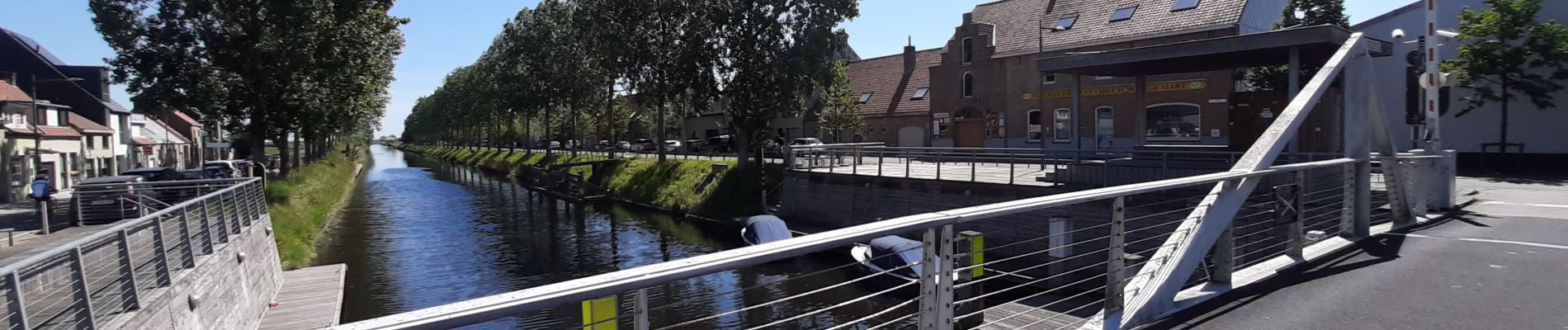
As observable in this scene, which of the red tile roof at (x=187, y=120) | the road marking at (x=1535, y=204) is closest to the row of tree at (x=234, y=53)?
the road marking at (x=1535, y=204)

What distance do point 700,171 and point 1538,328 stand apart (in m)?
30.5

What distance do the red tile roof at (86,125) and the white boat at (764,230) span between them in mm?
34809

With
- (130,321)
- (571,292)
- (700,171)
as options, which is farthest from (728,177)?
(571,292)

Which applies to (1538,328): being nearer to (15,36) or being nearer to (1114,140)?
(1114,140)

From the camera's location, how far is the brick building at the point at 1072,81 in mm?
29078

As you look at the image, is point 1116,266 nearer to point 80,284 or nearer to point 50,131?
point 80,284

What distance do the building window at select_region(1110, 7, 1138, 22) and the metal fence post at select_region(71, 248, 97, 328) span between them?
33153mm

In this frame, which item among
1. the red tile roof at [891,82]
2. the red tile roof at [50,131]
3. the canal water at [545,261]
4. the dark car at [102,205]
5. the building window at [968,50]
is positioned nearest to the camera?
the canal water at [545,261]

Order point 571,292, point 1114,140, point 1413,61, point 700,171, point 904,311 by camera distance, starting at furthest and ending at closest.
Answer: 1. point 700,171
2. point 1114,140
3. point 904,311
4. point 1413,61
5. point 571,292

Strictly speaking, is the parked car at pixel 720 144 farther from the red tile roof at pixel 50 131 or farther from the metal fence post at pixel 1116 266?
the metal fence post at pixel 1116 266

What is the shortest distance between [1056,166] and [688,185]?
1870 cm

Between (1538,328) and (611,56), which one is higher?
(611,56)

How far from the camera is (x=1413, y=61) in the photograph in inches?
472

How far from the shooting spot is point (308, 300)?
15102mm
